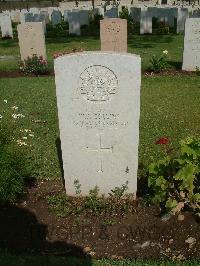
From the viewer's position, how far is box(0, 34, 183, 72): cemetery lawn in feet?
45.7

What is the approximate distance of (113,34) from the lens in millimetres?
12352

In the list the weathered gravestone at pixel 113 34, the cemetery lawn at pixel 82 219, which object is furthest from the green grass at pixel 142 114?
the weathered gravestone at pixel 113 34

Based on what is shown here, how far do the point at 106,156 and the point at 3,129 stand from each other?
55.7 inches

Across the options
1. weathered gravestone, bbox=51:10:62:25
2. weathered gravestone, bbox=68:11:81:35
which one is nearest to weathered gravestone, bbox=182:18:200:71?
weathered gravestone, bbox=68:11:81:35

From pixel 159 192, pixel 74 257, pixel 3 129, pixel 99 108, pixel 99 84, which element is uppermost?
pixel 99 84

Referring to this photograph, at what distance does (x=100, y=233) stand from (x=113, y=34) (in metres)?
9.12

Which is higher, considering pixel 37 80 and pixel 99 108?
pixel 99 108

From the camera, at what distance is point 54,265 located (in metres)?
3.79

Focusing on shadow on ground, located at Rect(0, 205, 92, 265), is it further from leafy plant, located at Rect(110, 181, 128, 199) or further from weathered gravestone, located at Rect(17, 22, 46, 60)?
weathered gravestone, located at Rect(17, 22, 46, 60)

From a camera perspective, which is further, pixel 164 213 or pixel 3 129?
pixel 3 129

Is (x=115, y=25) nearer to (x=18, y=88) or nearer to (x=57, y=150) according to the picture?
(x=18, y=88)

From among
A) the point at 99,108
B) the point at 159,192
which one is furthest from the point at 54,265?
the point at 99,108

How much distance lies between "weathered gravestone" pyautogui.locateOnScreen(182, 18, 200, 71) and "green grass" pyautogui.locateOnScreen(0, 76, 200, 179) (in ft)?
2.82

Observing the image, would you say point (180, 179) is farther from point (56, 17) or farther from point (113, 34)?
point (56, 17)
